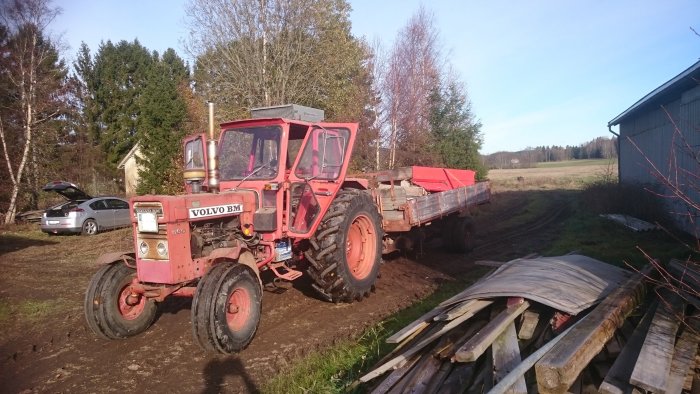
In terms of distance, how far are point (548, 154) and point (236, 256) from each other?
7780 cm

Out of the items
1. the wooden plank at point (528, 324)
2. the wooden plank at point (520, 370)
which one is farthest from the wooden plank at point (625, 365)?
the wooden plank at point (528, 324)

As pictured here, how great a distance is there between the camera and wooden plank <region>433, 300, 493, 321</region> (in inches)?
161

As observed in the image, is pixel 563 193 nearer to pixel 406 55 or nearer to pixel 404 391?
pixel 406 55

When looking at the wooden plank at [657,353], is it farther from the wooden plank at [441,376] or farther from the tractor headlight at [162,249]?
the tractor headlight at [162,249]

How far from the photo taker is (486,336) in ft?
11.5

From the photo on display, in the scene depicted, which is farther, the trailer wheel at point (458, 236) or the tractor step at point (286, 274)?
the trailer wheel at point (458, 236)

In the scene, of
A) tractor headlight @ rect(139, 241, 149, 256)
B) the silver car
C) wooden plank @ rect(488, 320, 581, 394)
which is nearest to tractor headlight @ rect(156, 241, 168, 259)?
tractor headlight @ rect(139, 241, 149, 256)

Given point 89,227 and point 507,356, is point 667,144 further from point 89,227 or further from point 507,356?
Result: point 89,227

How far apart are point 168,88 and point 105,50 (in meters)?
27.8

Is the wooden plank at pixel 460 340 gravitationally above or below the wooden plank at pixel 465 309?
below

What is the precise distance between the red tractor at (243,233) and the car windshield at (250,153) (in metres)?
0.01

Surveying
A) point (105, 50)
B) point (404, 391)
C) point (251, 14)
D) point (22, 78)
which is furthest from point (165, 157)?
point (105, 50)

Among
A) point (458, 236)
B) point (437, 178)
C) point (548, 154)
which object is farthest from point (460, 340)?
point (548, 154)

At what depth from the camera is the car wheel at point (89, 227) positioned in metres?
15.6
